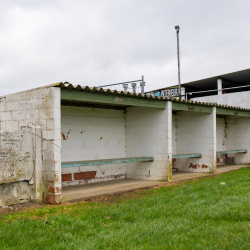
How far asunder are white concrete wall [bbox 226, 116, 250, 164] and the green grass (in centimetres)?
913

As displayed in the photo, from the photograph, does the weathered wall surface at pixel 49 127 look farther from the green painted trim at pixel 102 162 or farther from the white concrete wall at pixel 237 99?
the white concrete wall at pixel 237 99

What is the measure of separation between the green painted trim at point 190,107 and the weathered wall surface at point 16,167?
17.4 ft

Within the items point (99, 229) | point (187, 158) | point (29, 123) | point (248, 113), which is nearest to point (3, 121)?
point (29, 123)

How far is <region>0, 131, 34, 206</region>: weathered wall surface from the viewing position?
6.50 m

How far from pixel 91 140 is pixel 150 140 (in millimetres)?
1999

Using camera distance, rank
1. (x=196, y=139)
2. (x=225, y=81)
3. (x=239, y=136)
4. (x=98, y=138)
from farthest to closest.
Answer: (x=225, y=81) < (x=239, y=136) < (x=196, y=139) < (x=98, y=138)

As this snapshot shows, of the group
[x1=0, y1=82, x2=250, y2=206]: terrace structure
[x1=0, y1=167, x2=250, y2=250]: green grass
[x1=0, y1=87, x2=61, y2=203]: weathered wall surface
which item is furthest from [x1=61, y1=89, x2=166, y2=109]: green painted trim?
[x1=0, y1=167, x2=250, y2=250]: green grass

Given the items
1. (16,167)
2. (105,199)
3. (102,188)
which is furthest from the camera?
(102,188)

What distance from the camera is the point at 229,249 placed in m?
3.96

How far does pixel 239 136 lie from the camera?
15.7 metres

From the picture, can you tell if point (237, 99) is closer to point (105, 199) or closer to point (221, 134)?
point (221, 134)

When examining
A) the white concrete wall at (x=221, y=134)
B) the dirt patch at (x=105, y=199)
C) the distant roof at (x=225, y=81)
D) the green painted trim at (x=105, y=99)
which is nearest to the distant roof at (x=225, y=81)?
the distant roof at (x=225, y=81)

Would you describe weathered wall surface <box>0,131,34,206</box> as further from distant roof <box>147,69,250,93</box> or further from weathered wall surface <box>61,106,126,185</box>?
distant roof <box>147,69,250,93</box>

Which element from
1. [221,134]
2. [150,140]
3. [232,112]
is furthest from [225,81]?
[150,140]
